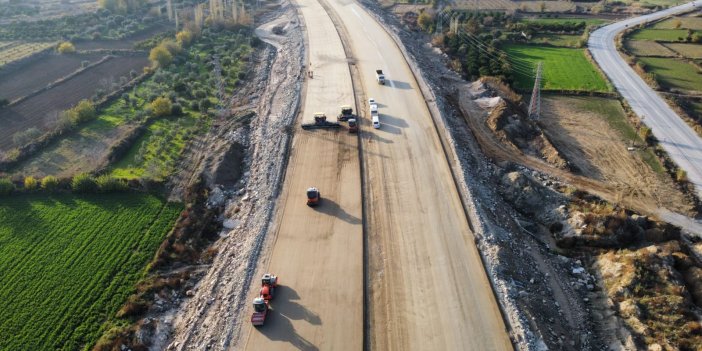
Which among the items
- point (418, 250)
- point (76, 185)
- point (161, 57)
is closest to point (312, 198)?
point (418, 250)

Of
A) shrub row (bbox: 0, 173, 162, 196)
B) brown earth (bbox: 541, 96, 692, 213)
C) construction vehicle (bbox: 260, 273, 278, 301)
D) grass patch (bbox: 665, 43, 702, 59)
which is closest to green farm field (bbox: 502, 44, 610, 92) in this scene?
brown earth (bbox: 541, 96, 692, 213)

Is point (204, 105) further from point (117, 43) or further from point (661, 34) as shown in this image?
point (661, 34)

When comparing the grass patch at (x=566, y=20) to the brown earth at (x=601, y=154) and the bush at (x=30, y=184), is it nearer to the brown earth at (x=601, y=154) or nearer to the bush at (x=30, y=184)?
the brown earth at (x=601, y=154)

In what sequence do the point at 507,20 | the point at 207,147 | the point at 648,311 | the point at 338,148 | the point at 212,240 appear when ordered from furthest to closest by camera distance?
the point at 507,20
the point at 207,147
the point at 338,148
the point at 212,240
the point at 648,311

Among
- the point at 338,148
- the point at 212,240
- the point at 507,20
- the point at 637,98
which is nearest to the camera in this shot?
the point at 212,240

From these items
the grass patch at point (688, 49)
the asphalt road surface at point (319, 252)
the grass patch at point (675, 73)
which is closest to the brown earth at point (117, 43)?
the asphalt road surface at point (319, 252)

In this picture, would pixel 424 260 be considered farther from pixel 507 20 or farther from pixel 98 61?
pixel 507 20

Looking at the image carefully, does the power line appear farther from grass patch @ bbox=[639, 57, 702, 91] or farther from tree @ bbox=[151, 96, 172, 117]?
tree @ bbox=[151, 96, 172, 117]

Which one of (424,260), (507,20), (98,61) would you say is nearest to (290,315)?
(424,260)
